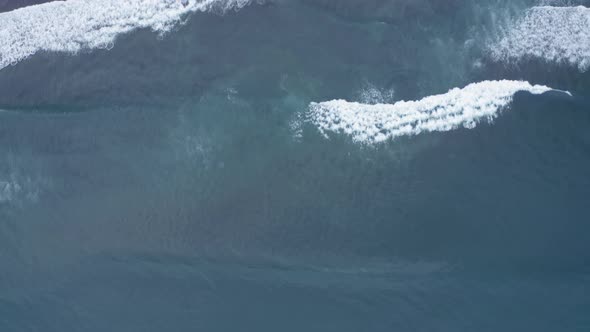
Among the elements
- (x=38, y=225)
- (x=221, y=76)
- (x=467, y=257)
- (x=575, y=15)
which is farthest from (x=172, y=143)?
(x=575, y=15)

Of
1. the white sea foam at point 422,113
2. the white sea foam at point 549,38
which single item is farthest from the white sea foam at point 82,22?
the white sea foam at point 549,38

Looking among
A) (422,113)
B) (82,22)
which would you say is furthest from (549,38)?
(82,22)

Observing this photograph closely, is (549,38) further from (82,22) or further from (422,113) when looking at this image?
(82,22)

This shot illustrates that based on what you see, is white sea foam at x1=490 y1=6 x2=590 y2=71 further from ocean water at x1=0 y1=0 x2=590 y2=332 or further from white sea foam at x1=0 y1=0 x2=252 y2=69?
white sea foam at x1=0 y1=0 x2=252 y2=69

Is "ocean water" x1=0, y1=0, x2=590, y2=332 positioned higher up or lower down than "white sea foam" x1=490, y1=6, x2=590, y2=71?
lower down

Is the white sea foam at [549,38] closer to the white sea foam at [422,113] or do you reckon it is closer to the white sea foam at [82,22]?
the white sea foam at [422,113]

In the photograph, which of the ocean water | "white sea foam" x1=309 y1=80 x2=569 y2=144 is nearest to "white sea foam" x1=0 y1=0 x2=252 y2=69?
the ocean water
